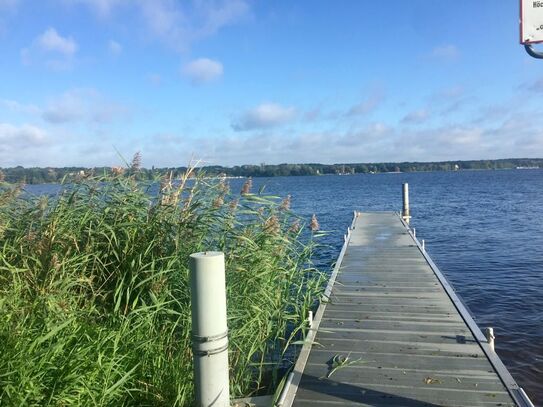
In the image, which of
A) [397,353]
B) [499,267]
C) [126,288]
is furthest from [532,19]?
[499,267]

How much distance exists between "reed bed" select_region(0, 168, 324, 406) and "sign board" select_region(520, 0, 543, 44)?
317 cm

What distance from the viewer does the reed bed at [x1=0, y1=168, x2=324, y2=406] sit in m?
Result: 2.96

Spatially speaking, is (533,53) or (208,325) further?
(208,325)

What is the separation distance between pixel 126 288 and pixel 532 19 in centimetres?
376

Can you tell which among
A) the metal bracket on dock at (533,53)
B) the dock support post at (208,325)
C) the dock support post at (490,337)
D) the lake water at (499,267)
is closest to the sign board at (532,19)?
the metal bracket on dock at (533,53)

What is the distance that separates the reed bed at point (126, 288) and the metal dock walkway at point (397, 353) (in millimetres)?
598

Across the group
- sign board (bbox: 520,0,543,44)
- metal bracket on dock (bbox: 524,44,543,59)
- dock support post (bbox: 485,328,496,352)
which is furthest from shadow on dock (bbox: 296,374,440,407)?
sign board (bbox: 520,0,543,44)

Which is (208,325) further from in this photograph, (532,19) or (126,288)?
(532,19)

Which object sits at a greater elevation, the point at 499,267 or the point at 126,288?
the point at 126,288

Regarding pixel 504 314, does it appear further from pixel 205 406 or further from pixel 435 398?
pixel 205 406

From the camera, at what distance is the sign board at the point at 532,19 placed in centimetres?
200

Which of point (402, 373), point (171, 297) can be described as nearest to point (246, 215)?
point (171, 297)

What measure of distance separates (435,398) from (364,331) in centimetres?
180

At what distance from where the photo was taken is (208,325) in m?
2.70
